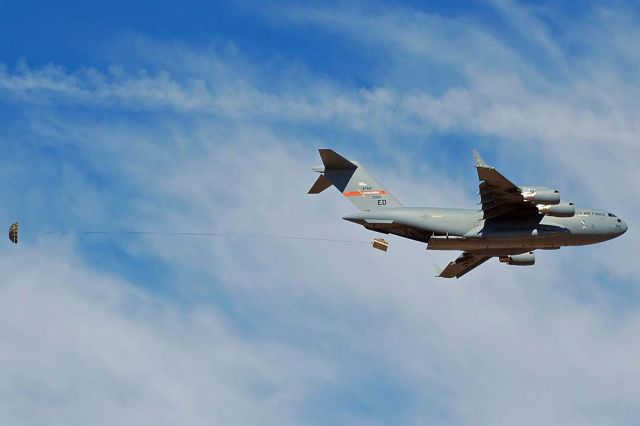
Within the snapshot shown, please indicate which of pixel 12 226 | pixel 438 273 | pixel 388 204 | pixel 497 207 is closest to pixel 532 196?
pixel 497 207

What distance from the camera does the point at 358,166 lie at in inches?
1753

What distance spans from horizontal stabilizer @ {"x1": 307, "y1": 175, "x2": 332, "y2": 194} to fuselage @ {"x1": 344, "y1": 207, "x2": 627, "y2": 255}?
6.06ft

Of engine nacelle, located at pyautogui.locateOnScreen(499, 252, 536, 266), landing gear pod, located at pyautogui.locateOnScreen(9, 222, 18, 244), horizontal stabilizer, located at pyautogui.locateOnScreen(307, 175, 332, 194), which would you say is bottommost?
landing gear pod, located at pyautogui.locateOnScreen(9, 222, 18, 244)

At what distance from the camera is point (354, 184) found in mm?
44344

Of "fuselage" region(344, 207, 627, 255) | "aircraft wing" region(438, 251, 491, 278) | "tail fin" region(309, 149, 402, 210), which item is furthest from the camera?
"aircraft wing" region(438, 251, 491, 278)

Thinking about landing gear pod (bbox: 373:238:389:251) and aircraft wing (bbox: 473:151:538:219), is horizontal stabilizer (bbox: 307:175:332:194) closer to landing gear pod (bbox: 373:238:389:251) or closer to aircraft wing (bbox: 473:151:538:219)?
landing gear pod (bbox: 373:238:389:251)

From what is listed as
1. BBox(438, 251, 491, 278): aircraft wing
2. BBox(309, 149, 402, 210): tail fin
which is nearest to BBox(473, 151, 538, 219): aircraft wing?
BBox(309, 149, 402, 210): tail fin

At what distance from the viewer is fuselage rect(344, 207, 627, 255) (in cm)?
4322

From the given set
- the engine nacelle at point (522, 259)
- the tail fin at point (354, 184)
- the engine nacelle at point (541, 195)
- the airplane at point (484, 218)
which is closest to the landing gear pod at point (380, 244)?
Result: the airplane at point (484, 218)

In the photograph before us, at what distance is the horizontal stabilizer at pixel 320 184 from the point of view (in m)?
44.3

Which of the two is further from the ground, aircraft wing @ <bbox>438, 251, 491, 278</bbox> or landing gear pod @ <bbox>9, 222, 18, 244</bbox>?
aircraft wing @ <bbox>438, 251, 491, 278</bbox>

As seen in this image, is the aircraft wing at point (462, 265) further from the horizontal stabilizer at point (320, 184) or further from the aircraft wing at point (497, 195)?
the horizontal stabilizer at point (320, 184)

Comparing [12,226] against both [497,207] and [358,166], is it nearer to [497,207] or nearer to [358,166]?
[358,166]

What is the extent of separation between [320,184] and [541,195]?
785cm
